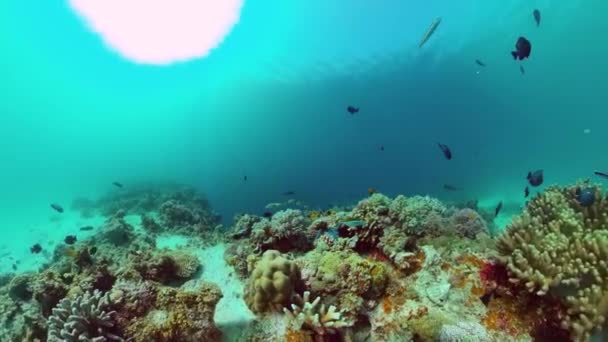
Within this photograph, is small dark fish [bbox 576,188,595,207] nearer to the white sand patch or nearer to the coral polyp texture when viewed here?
the coral polyp texture

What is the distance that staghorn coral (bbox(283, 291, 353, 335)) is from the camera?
420cm

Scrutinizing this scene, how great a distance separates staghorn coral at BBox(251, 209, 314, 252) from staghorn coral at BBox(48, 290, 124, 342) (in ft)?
9.86

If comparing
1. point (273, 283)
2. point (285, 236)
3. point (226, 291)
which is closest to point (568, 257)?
point (273, 283)

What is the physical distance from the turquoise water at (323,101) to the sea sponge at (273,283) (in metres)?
24.4

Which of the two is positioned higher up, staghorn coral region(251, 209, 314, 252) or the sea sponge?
staghorn coral region(251, 209, 314, 252)

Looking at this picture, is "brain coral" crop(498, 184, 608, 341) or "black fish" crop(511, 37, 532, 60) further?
"black fish" crop(511, 37, 532, 60)

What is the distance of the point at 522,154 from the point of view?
106m

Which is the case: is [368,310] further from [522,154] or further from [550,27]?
[522,154]

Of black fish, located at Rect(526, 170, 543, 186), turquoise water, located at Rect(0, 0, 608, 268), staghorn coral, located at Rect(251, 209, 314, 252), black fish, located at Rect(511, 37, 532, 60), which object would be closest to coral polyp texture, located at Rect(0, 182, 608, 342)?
staghorn coral, located at Rect(251, 209, 314, 252)

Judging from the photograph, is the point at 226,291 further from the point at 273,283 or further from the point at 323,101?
the point at 323,101

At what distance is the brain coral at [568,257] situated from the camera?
3658 millimetres

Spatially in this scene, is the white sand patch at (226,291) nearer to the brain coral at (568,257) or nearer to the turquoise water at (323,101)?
the brain coral at (568,257)

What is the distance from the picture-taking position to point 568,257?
153 inches

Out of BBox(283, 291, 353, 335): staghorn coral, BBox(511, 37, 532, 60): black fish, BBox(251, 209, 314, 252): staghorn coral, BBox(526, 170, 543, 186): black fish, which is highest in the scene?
BBox(511, 37, 532, 60): black fish
